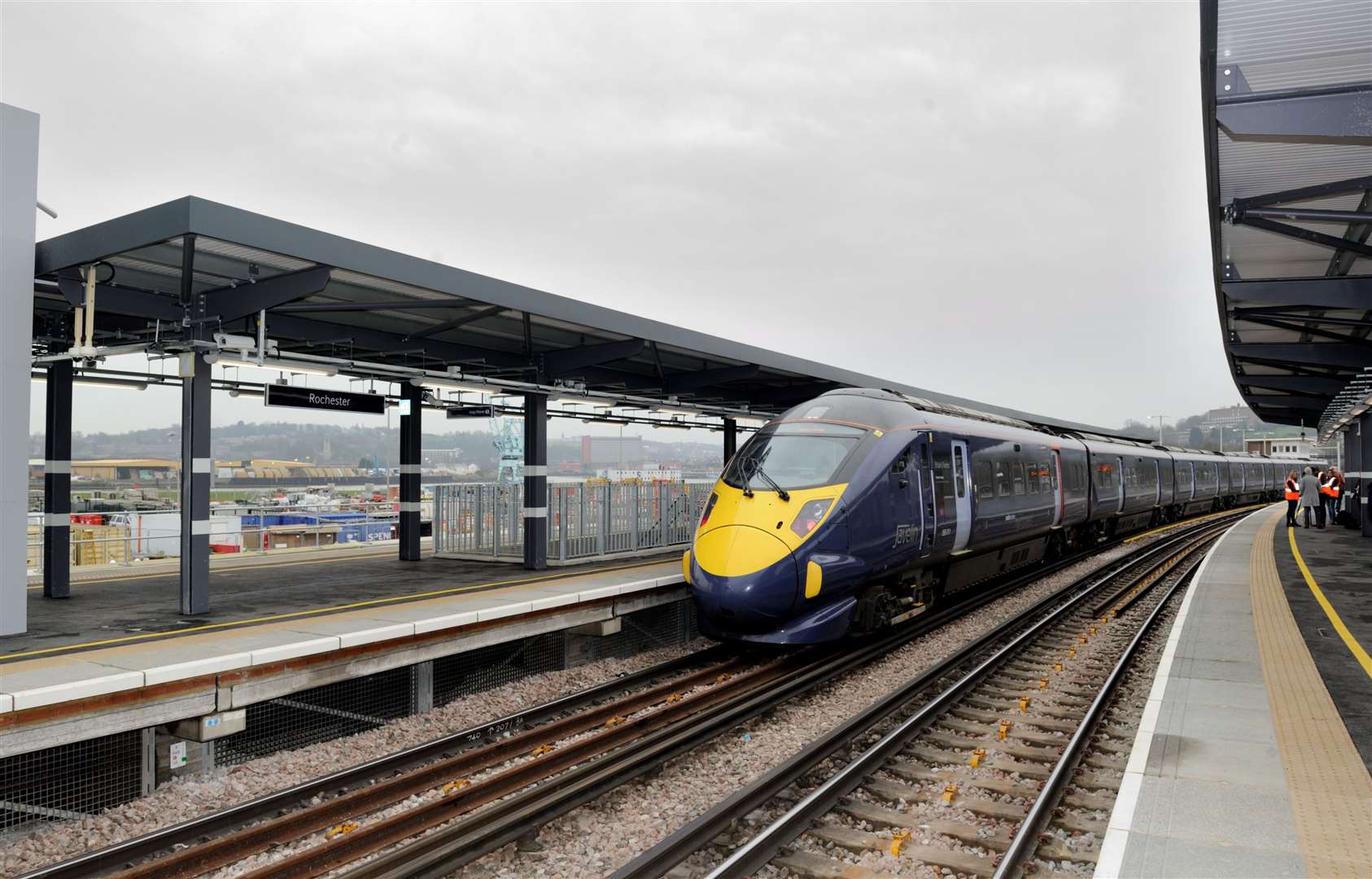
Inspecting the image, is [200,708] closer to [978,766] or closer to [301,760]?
[301,760]

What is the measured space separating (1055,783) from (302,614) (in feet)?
27.6

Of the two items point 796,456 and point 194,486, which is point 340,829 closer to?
point 194,486

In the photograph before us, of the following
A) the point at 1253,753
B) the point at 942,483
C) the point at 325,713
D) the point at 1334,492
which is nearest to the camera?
the point at 1253,753

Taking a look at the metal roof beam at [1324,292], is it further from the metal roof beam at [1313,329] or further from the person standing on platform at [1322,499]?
the person standing on platform at [1322,499]

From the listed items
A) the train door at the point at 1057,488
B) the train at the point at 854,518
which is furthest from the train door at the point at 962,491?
the train door at the point at 1057,488

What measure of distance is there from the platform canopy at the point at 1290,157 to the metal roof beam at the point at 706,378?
814cm

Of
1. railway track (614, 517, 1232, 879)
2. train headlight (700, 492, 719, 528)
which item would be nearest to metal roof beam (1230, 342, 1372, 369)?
railway track (614, 517, 1232, 879)

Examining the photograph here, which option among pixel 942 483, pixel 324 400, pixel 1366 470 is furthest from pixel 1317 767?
pixel 1366 470

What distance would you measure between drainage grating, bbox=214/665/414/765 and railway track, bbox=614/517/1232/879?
16.5 feet

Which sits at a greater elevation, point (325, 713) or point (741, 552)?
point (741, 552)

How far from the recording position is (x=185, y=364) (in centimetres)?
1024

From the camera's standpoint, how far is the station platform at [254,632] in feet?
22.2

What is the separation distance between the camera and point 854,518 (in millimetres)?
10094

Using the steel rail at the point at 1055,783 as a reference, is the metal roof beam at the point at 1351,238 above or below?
above
